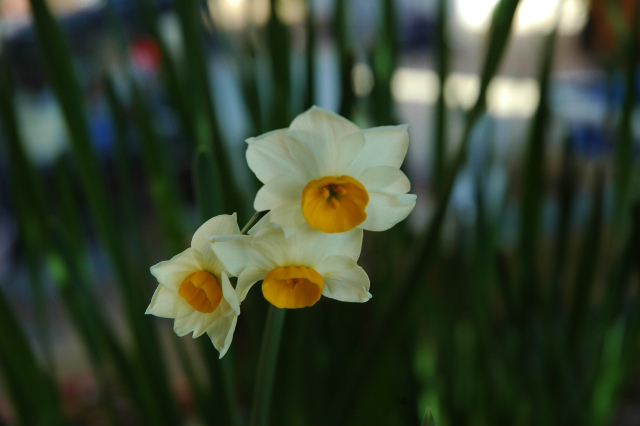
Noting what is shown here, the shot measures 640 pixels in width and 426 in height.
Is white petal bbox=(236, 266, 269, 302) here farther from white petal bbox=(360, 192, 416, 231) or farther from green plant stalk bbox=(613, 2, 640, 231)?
green plant stalk bbox=(613, 2, 640, 231)

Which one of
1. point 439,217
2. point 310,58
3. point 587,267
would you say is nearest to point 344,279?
point 439,217

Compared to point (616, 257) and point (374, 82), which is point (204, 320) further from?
point (616, 257)

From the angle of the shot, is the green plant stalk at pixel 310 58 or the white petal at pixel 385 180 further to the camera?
the green plant stalk at pixel 310 58

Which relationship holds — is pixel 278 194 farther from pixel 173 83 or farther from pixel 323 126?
pixel 173 83

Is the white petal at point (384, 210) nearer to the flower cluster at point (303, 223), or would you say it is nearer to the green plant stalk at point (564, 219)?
the flower cluster at point (303, 223)

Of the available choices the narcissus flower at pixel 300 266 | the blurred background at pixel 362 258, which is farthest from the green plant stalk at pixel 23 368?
the narcissus flower at pixel 300 266

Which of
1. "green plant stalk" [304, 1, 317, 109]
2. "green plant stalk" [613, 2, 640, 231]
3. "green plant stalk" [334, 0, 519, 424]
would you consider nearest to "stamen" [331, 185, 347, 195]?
"green plant stalk" [334, 0, 519, 424]

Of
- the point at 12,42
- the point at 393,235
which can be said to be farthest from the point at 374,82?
the point at 12,42

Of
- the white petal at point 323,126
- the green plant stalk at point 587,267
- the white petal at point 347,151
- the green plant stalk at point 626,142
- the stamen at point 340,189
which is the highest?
the white petal at point 323,126
